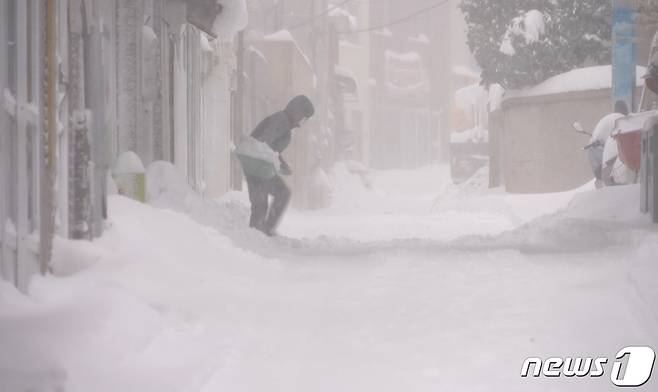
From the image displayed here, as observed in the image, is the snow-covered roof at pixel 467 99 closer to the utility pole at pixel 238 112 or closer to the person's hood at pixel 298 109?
the utility pole at pixel 238 112

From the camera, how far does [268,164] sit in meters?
8.62

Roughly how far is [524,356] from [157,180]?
4776 millimetres

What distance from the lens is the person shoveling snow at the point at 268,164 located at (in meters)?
8.65

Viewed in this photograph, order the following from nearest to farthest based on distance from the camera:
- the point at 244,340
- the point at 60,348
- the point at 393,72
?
the point at 60,348
the point at 244,340
the point at 393,72

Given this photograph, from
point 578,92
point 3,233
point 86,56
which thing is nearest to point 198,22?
point 86,56

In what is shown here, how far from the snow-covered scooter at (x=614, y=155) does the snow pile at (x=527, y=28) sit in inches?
261

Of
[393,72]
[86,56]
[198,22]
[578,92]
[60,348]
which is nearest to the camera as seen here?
[60,348]

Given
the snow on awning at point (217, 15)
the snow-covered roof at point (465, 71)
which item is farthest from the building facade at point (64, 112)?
the snow-covered roof at point (465, 71)

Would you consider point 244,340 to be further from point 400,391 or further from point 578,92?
point 578,92

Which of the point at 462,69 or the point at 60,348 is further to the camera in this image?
the point at 462,69

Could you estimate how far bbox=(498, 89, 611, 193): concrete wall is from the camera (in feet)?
62.7

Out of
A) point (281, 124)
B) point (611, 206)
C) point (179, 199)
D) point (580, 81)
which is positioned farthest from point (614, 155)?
point (580, 81)

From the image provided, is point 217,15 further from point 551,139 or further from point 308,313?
point 551,139

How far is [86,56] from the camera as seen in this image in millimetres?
5285
